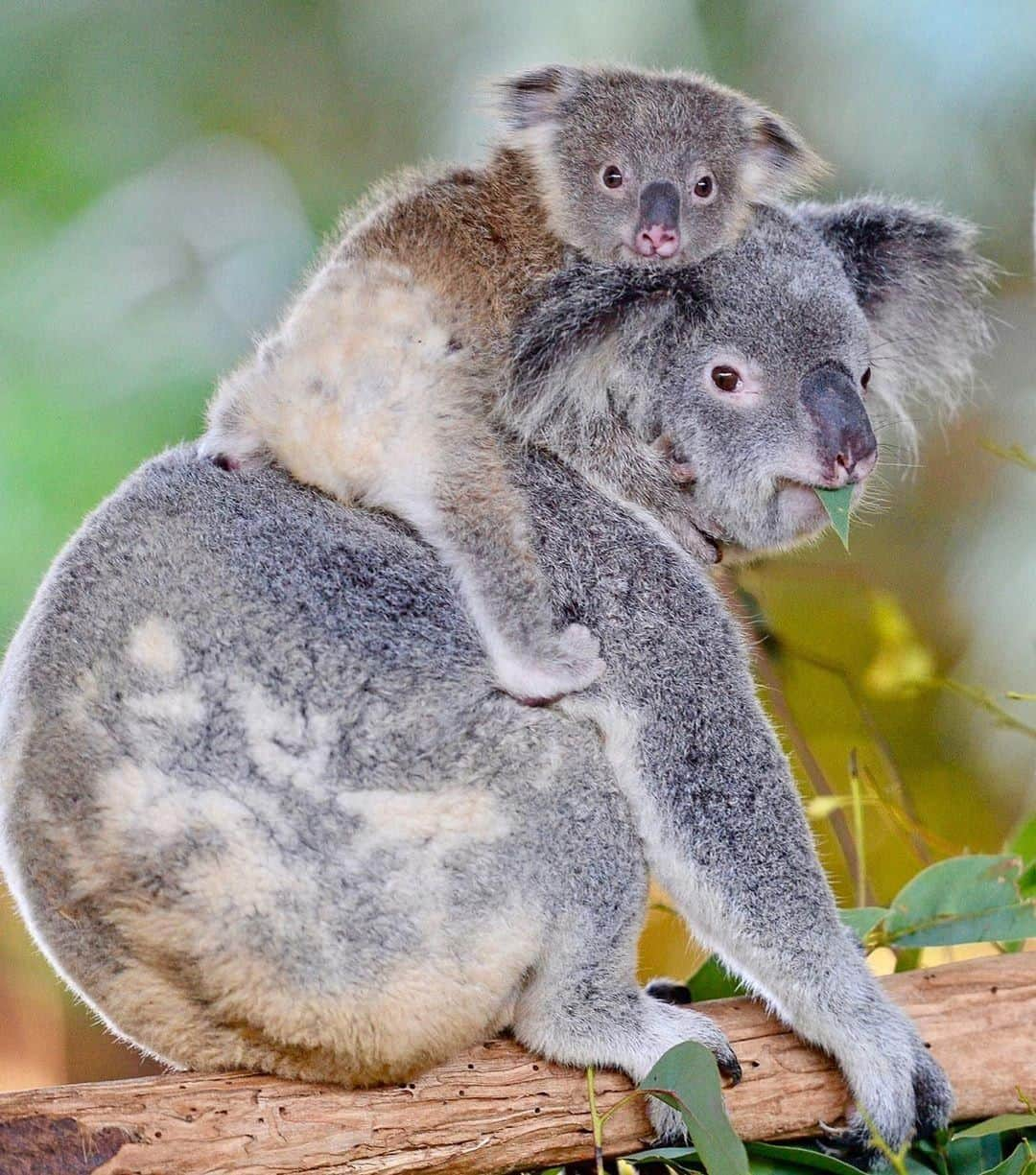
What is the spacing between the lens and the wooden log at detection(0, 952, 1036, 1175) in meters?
1.69

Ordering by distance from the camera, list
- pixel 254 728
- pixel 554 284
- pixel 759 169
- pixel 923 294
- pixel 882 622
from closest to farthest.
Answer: pixel 254 728 < pixel 554 284 < pixel 759 169 < pixel 923 294 < pixel 882 622

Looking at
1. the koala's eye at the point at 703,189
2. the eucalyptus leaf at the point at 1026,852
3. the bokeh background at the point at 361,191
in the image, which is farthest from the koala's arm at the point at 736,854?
the bokeh background at the point at 361,191

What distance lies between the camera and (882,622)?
110 inches

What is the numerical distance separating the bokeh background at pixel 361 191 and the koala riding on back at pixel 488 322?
1720 mm

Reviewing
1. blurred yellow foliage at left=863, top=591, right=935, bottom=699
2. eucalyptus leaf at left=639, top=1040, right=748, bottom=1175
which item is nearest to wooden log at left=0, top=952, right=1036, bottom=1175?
eucalyptus leaf at left=639, top=1040, right=748, bottom=1175

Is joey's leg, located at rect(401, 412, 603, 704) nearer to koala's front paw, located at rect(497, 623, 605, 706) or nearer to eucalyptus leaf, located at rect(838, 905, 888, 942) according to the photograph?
koala's front paw, located at rect(497, 623, 605, 706)

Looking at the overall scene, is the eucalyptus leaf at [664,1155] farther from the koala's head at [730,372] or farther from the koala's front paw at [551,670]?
the koala's head at [730,372]

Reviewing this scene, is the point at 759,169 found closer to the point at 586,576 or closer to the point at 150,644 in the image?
the point at 586,576

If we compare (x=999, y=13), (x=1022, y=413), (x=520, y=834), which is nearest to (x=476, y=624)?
(x=520, y=834)

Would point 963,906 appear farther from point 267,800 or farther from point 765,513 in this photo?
point 267,800

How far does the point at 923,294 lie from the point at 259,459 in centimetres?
136

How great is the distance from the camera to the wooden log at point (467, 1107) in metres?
1.69

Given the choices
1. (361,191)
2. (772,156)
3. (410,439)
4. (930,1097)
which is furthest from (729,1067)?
(361,191)

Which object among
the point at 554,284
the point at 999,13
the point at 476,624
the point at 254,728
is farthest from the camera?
the point at 999,13
